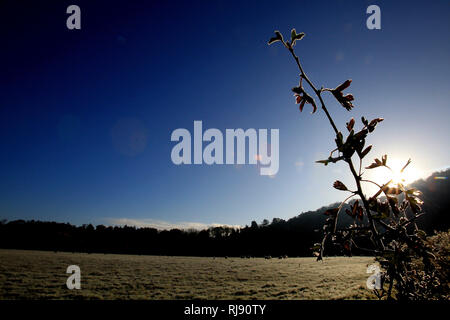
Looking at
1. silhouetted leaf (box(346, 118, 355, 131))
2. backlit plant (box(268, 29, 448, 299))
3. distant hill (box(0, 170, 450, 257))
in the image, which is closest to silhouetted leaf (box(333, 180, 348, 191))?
backlit plant (box(268, 29, 448, 299))

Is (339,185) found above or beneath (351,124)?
beneath

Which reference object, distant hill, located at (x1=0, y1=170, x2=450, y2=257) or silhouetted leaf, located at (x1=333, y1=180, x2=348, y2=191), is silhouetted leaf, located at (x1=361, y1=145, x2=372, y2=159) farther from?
distant hill, located at (x1=0, y1=170, x2=450, y2=257)

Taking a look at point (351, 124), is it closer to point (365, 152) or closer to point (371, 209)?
point (365, 152)

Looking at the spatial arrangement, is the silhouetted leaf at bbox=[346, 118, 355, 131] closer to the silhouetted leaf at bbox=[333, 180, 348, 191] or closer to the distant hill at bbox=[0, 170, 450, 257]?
the silhouetted leaf at bbox=[333, 180, 348, 191]

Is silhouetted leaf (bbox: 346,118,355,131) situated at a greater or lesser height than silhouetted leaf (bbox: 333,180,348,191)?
greater

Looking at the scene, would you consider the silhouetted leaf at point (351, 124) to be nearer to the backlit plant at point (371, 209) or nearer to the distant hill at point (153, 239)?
the backlit plant at point (371, 209)

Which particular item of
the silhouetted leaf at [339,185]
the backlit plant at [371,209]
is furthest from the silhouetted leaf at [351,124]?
the silhouetted leaf at [339,185]

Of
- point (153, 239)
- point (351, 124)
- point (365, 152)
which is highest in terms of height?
point (351, 124)

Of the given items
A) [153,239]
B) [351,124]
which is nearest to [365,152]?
[351,124]

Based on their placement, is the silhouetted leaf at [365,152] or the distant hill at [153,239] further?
the distant hill at [153,239]

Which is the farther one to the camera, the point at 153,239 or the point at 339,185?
the point at 153,239

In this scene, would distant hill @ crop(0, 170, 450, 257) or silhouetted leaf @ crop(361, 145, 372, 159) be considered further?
distant hill @ crop(0, 170, 450, 257)
